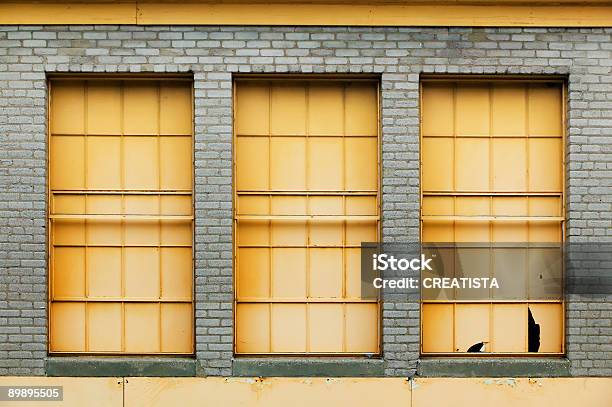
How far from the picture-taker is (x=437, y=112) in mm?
7238

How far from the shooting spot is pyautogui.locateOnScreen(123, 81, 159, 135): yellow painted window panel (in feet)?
23.6

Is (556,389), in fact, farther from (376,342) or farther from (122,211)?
(122,211)

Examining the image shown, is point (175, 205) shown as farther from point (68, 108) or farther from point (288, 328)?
point (288, 328)

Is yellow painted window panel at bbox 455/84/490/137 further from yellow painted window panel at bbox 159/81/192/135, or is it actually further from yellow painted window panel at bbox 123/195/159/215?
yellow painted window panel at bbox 123/195/159/215

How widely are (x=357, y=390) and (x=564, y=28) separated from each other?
408 centimetres

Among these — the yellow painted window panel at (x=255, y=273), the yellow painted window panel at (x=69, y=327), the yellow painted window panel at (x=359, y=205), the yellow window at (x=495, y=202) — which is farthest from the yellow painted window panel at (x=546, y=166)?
the yellow painted window panel at (x=69, y=327)

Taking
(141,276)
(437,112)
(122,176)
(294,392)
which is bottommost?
(294,392)

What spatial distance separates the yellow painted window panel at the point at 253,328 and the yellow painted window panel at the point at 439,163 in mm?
2095

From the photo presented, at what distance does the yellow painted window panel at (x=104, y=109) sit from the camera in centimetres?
721

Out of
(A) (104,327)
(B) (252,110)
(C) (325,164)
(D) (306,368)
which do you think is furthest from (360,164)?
(A) (104,327)

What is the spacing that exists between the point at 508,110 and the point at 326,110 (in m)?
1.84

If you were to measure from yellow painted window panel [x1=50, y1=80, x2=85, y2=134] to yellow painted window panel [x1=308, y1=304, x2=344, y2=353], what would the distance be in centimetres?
297

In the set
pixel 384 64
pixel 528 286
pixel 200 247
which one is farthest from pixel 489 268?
pixel 200 247

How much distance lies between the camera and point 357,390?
7004 mm
